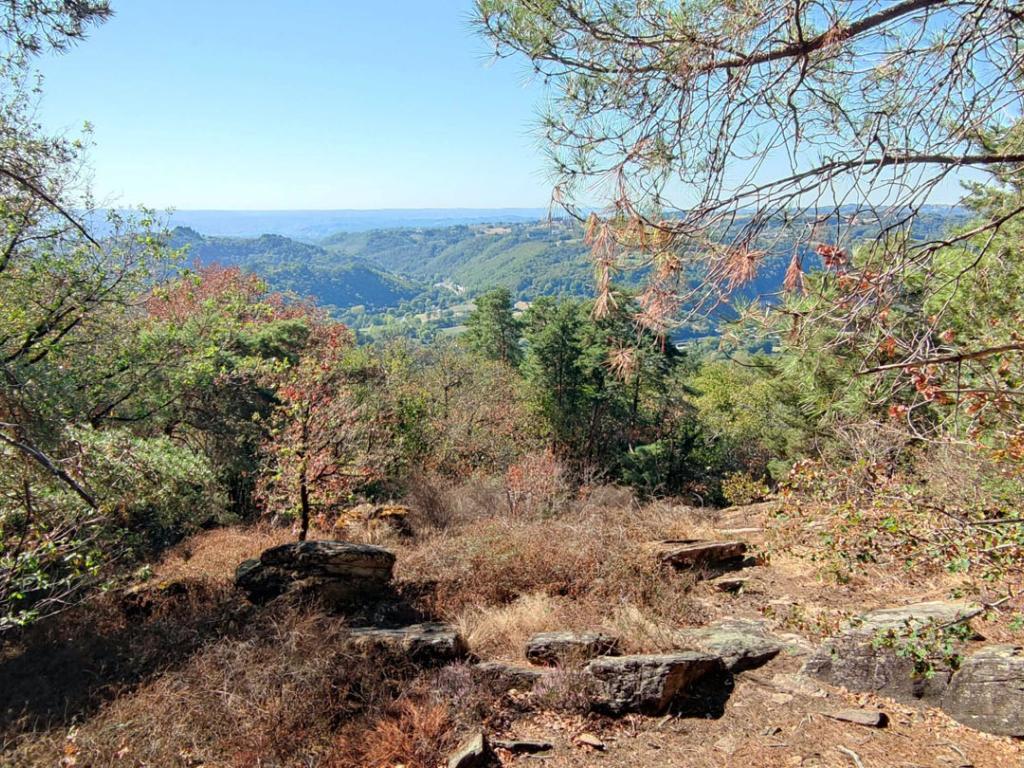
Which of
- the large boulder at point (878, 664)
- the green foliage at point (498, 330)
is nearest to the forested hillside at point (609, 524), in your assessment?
the large boulder at point (878, 664)

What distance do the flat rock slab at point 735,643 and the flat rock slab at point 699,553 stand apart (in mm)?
1380

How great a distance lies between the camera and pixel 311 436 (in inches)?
342

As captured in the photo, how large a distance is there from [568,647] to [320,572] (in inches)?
121

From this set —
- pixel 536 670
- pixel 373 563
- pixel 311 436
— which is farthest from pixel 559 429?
pixel 536 670

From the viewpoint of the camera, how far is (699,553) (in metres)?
7.17

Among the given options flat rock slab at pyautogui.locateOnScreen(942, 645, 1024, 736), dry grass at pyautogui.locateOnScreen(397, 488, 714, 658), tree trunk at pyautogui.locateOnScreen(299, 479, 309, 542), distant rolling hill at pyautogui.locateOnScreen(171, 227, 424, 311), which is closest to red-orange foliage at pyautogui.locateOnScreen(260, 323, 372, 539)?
tree trunk at pyautogui.locateOnScreen(299, 479, 309, 542)

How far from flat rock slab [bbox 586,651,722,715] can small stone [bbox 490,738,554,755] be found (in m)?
0.56

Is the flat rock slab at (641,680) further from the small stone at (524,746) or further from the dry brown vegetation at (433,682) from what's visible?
the small stone at (524,746)

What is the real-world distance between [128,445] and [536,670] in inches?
197

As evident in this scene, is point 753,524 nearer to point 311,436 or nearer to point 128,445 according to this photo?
point 311,436

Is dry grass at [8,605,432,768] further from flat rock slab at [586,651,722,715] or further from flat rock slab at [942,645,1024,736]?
flat rock slab at [942,645,1024,736]

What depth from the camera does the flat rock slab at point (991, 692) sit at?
362 cm

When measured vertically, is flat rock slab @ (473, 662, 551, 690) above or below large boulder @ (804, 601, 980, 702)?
below

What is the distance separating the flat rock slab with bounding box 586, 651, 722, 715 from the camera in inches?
173
